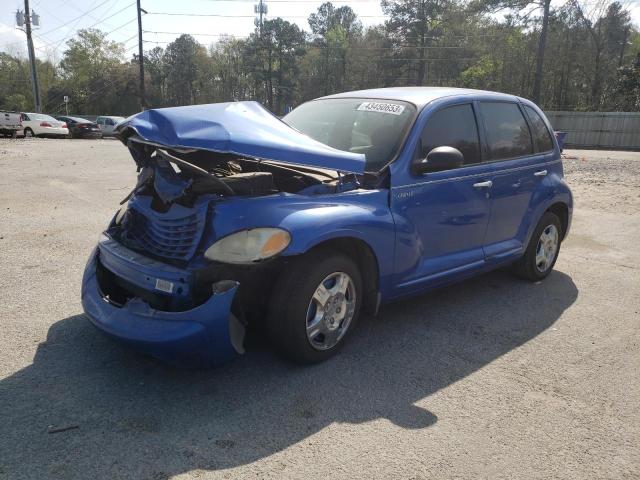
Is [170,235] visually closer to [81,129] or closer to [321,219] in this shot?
[321,219]

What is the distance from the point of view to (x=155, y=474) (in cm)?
239

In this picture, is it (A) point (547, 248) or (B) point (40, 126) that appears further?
(B) point (40, 126)

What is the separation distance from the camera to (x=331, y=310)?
11.2ft

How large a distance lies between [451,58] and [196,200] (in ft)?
198

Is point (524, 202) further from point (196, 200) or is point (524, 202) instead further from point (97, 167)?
point (97, 167)

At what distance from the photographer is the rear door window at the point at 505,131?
4.64 metres

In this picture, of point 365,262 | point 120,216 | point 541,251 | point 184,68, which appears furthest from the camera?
point 184,68

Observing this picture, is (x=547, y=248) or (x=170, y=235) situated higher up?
(x=170, y=235)

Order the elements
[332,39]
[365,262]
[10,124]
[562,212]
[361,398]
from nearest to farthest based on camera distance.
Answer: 1. [361,398]
2. [365,262]
3. [562,212]
4. [10,124]
5. [332,39]

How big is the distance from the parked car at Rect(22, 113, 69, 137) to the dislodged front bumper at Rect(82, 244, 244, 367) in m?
31.2

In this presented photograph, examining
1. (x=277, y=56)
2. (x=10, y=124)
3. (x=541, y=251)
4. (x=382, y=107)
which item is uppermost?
(x=277, y=56)

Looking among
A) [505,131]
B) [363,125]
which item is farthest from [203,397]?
[505,131]

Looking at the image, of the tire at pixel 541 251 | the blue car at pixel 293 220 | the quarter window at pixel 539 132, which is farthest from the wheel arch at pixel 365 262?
the quarter window at pixel 539 132

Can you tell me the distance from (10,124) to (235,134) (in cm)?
2978
